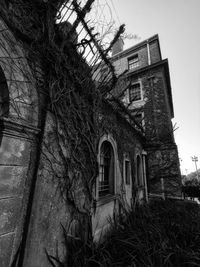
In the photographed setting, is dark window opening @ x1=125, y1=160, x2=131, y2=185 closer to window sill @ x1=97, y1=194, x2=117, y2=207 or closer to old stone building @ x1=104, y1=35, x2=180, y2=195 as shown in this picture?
window sill @ x1=97, y1=194, x2=117, y2=207

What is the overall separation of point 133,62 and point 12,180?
1544cm

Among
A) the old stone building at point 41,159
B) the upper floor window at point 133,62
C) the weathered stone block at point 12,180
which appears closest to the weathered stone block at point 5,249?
the old stone building at point 41,159

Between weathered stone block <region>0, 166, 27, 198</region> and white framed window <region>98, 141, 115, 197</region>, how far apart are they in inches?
108

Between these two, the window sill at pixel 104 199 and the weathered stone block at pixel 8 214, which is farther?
the window sill at pixel 104 199

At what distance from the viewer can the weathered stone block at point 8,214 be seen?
1.68m

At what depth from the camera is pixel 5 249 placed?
167 cm

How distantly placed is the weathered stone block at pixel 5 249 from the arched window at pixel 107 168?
2879 mm

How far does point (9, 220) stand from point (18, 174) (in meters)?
0.57

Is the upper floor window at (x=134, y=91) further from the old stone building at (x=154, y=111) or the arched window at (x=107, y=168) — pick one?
the arched window at (x=107, y=168)

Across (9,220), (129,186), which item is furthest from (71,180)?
(129,186)

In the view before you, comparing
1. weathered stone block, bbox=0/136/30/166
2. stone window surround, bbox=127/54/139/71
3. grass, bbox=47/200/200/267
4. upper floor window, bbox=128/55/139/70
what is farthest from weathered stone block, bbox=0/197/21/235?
upper floor window, bbox=128/55/139/70

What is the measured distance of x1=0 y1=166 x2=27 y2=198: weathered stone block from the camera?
173cm

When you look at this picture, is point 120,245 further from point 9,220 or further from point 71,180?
point 9,220

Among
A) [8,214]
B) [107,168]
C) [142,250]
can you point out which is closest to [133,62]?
[107,168]
